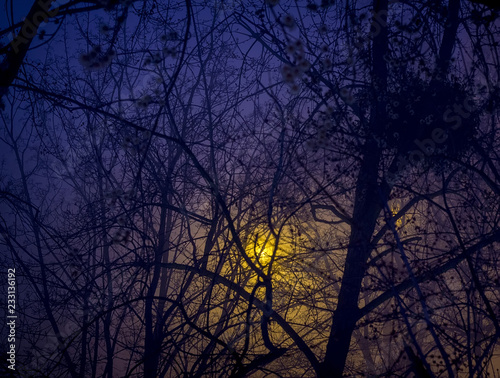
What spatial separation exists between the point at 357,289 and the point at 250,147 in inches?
102

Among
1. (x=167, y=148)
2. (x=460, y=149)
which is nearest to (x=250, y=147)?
(x=167, y=148)

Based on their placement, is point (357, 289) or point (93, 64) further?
point (357, 289)

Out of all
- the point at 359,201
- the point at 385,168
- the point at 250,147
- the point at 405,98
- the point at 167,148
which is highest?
the point at 167,148

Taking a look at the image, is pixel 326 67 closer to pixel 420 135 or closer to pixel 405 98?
pixel 405 98

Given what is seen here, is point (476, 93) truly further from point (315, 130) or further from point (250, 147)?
point (250, 147)

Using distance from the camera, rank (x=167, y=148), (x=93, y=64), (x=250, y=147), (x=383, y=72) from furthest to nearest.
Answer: (x=167, y=148), (x=250, y=147), (x=383, y=72), (x=93, y=64)

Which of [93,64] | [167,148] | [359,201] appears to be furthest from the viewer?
[167,148]

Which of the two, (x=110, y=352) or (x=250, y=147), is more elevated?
(x=250, y=147)

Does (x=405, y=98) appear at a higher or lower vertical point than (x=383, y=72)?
lower

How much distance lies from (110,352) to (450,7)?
520cm

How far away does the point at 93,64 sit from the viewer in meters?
2.40

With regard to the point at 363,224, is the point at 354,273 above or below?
below

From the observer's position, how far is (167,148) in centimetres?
564

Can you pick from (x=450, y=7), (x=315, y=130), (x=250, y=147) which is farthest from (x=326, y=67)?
(x=250, y=147)
